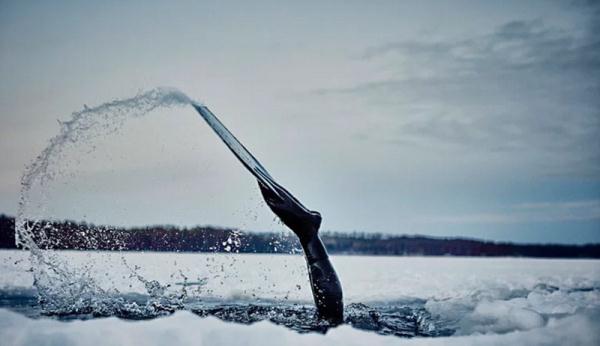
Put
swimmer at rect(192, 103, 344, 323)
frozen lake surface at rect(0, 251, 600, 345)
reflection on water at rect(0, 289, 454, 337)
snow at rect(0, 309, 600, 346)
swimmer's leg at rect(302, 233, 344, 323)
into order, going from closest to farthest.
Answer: snow at rect(0, 309, 600, 346)
frozen lake surface at rect(0, 251, 600, 345)
swimmer at rect(192, 103, 344, 323)
swimmer's leg at rect(302, 233, 344, 323)
reflection on water at rect(0, 289, 454, 337)

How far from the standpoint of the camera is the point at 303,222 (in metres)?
7.54

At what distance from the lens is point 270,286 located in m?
14.1

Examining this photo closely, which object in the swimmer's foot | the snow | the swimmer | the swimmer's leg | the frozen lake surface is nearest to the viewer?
the snow

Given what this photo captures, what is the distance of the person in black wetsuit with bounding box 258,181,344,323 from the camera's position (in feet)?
24.2

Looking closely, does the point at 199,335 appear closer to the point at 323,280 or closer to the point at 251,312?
the point at 323,280

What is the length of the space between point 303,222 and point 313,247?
0.38 meters

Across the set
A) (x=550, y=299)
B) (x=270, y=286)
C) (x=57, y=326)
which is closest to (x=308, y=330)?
(x=57, y=326)

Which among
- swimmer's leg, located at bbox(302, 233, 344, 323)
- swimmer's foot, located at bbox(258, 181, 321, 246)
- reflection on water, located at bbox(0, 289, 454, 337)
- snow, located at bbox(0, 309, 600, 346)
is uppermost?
swimmer's foot, located at bbox(258, 181, 321, 246)

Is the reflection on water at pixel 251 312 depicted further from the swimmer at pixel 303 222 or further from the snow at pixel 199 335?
the snow at pixel 199 335

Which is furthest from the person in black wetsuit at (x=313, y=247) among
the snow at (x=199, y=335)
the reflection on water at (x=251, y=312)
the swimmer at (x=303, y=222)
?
the snow at (x=199, y=335)

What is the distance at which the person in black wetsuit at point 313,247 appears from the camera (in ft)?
24.2

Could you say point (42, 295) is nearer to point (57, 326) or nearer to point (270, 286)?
point (57, 326)

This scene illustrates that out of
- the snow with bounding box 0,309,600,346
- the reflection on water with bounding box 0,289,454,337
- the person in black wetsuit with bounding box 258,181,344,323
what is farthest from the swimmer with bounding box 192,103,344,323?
the snow with bounding box 0,309,600,346

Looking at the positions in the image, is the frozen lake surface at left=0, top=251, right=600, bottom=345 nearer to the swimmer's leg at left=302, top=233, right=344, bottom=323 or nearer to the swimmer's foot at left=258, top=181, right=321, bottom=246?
the swimmer's leg at left=302, top=233, right=344, bottom=323
